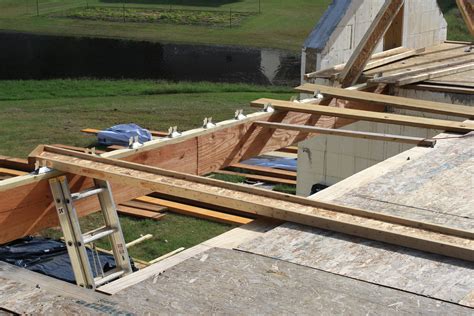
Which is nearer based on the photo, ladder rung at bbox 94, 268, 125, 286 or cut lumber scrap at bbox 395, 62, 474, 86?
ladder rung at bbox 94, 268, 125, 286

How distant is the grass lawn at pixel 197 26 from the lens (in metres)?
42.8

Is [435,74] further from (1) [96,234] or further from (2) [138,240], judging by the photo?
(1) [96,234]

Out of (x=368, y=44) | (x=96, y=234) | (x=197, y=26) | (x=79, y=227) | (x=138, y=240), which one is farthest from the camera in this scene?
(x=197, y=26)

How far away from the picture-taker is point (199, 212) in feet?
44.7

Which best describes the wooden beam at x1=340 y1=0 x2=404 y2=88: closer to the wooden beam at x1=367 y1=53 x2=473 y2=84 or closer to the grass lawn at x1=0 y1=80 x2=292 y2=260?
the wooden beam at x1=367 y1=53 x2=473 y2=84

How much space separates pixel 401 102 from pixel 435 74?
7.86ft

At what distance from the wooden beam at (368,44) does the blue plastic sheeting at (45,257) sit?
3831 mm

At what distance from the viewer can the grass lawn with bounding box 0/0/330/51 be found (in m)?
42.8

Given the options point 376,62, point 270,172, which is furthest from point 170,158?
point 270,172

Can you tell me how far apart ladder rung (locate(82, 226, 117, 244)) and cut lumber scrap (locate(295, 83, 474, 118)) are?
380 cm

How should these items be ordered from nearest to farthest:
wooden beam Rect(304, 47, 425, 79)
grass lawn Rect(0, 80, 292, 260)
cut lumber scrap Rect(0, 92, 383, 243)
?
cut lumber scrap Rect(0, 92, 383, 243)
wooden beam Rect(304, 47, 425, 79)
grass lawn Rect(0, 80, 292, 260)

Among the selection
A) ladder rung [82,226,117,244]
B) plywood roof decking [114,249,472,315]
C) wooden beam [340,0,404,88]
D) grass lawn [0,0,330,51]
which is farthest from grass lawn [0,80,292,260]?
grass lawn [0,0,330,51]

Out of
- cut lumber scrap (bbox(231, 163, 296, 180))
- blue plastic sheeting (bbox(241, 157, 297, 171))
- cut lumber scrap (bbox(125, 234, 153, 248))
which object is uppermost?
cut lumber scrap (bbox(125, 234, 153, 248))

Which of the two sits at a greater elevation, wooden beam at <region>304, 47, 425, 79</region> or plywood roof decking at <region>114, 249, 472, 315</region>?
plywood roof decking at <region>114, 249, 472, 315</region>
